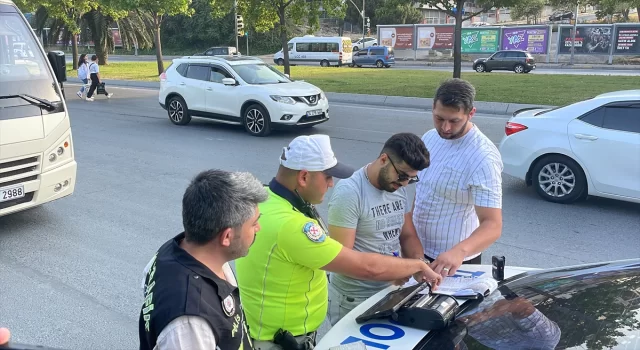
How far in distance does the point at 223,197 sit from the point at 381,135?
993 cm

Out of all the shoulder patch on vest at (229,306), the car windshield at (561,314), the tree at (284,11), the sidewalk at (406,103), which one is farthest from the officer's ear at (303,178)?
the tree at (284,11)

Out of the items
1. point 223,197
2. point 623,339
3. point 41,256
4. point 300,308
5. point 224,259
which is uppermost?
point 223,197

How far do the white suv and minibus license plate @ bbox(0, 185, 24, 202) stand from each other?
6628 mm

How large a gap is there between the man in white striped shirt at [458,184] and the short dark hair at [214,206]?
142 cm

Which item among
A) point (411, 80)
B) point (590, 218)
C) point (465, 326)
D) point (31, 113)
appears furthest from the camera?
point (411, 80)

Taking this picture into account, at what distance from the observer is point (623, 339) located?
191cm

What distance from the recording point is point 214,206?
1.91m

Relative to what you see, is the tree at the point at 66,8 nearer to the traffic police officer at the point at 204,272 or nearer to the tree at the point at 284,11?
the tree at the point at 284,11

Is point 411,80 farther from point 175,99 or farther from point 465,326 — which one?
point 465,326

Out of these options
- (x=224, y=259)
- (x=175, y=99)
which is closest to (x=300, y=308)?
(x=224, y=259)

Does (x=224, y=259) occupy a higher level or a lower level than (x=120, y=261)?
higher

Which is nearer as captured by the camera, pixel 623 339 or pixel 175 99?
pixel 623 339

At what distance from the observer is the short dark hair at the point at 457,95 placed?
3.09 meters

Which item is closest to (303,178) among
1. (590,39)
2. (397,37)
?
(590,39)
